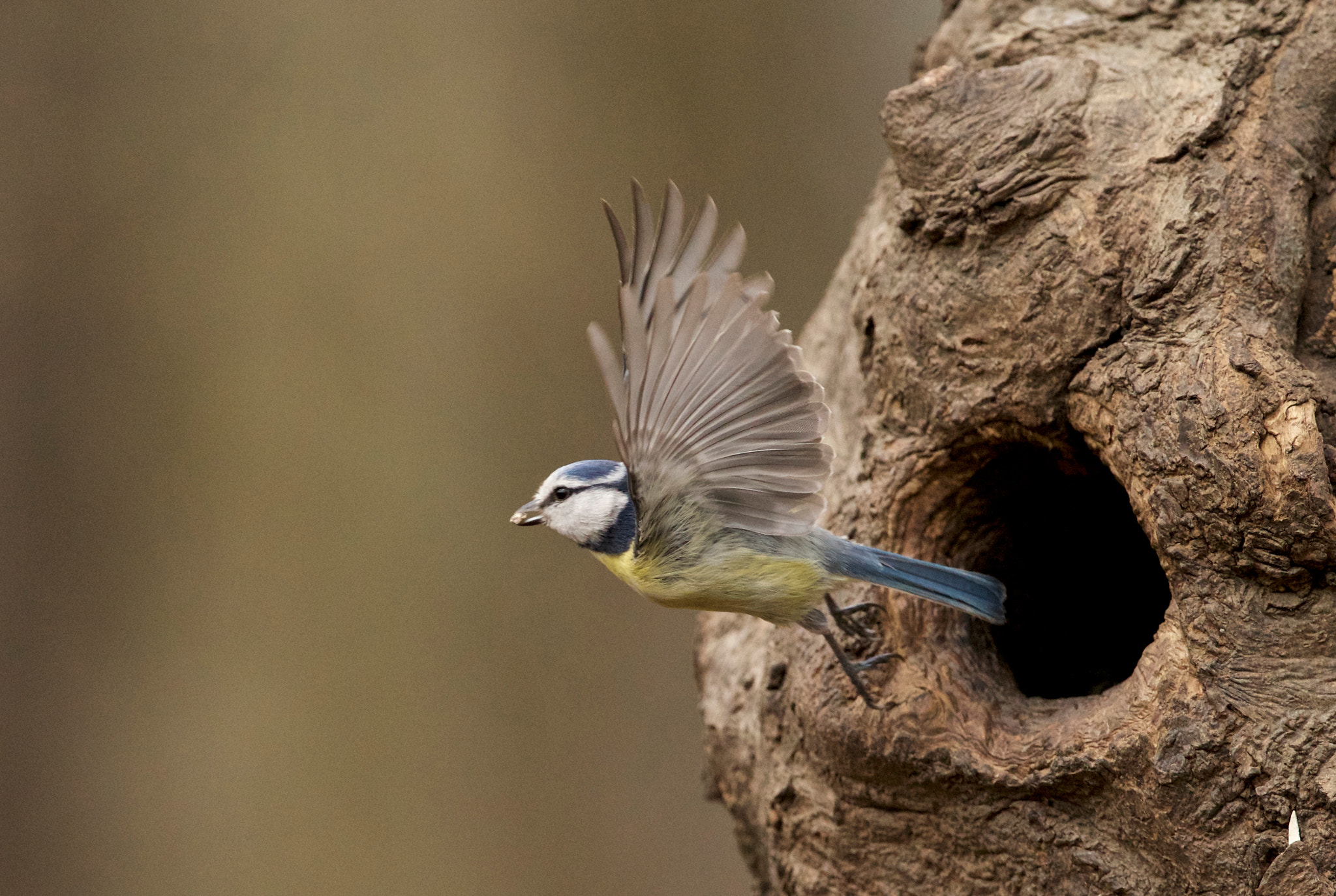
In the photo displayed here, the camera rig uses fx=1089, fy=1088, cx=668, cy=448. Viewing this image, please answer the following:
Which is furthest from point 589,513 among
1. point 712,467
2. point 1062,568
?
point 1062,568

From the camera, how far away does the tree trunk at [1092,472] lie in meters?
1.34

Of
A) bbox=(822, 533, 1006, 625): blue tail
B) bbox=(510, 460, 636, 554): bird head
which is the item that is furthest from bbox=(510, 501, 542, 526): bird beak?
bbox=(822, 533, 1006, 625): blue tail

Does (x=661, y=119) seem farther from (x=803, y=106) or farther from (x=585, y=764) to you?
(x=585, y=764)

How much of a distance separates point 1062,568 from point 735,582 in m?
0.76

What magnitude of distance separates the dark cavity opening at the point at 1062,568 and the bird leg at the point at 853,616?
0.60 ft

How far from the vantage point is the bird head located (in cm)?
157

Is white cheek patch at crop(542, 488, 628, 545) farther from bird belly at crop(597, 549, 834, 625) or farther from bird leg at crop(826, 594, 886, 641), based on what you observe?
bird leg at crop(826, 594, 886, 641)

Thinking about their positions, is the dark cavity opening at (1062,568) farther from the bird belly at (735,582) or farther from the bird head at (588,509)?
the bird head at (588,509)

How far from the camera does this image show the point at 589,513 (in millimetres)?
1580

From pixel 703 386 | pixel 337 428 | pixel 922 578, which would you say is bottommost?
pixel 922 578

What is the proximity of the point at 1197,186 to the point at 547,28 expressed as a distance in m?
2.31

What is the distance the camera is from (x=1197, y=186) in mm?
1501

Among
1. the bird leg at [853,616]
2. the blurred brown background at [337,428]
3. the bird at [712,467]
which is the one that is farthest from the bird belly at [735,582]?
the blurred brown background at [337,428]

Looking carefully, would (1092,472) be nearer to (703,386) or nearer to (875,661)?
(875,661)
